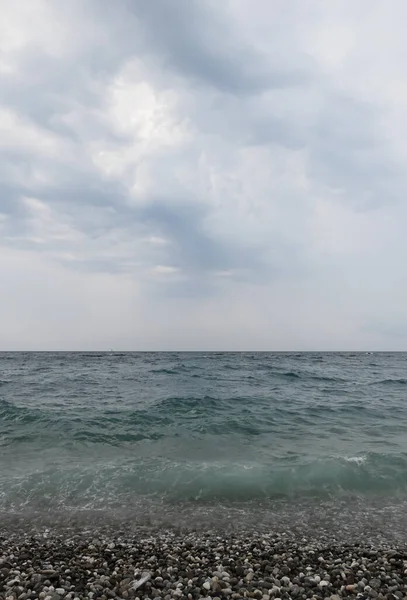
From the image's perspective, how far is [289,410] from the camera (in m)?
21.1

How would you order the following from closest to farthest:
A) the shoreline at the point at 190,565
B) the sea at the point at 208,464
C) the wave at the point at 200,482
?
the shoreline at the point at 190,565, the sea at the point at 208,464, the wave at the point at 200,482

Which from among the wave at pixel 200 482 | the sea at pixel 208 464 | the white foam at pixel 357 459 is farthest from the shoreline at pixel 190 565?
the white foam at pixel 357 459

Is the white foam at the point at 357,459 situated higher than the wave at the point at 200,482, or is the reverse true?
the white foam at the point at 357,459

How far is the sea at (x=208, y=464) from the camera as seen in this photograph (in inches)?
339

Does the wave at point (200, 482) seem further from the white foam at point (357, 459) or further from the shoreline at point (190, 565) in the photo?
the shoreline at point (190, 565)

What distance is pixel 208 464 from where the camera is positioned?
11922 millimetres

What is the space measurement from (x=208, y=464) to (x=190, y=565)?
568cm

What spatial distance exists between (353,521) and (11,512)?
7572 millimetres

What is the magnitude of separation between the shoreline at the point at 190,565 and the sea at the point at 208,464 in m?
0.70

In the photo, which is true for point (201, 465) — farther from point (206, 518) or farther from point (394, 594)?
point (394, 594)

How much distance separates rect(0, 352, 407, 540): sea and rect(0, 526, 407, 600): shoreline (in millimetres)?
700

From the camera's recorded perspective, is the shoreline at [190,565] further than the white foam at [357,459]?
No

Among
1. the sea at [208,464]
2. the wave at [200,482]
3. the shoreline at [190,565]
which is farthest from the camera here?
the wave at [200,482]

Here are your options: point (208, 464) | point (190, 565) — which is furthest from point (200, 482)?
point (190, 565)
